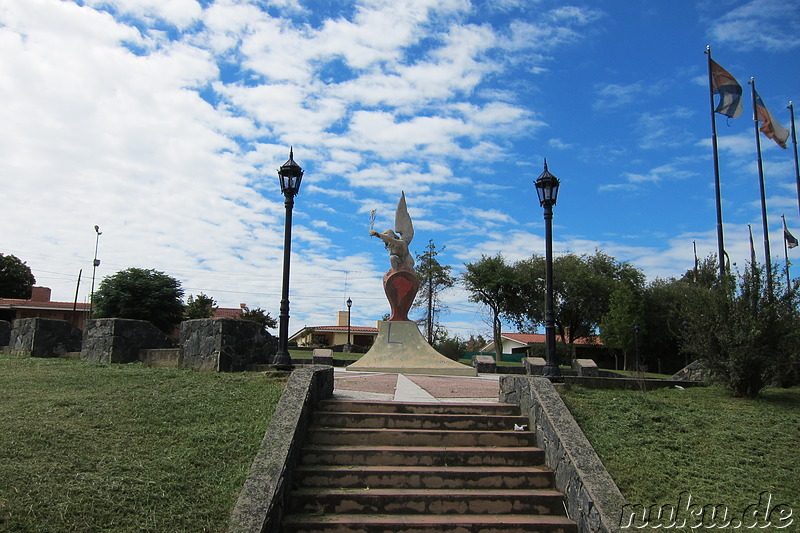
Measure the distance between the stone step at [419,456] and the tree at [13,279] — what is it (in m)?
50.0

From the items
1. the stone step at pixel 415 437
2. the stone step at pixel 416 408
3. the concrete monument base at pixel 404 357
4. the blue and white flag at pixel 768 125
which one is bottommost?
the stone step at pixel 415 437

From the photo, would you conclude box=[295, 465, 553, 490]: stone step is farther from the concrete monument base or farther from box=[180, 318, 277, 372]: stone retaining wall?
the concrete monument base

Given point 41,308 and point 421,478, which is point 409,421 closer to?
point 421,478

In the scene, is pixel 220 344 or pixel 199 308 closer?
pixel 220 344

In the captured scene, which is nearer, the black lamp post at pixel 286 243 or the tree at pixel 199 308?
the black lamp post at pixel 286 243

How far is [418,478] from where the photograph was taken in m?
6.75

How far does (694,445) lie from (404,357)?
966 cm

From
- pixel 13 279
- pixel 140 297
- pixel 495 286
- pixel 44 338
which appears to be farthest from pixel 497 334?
pixel 13 279

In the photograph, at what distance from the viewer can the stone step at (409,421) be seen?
7895 millimetres

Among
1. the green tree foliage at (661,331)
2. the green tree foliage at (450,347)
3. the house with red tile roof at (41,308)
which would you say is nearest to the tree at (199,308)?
the house with red tile roof at (41,308)

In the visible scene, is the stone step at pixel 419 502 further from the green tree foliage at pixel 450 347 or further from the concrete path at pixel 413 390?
the green tree foliage at pixel 450 347

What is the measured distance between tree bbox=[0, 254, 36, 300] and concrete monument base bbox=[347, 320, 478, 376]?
42.4 meters

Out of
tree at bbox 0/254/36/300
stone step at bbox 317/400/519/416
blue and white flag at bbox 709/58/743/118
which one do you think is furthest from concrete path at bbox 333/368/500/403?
tree at bbox 0/254/36/300

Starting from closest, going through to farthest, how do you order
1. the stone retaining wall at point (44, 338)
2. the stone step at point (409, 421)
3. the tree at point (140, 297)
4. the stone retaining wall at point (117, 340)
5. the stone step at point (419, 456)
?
the stone step at point (419, 456)
the stone step at point (409, 421)
the stone retaining wall at point (117, 340)
the stone retaining wall at point (44, 338)
the tree at point (140, 297)
